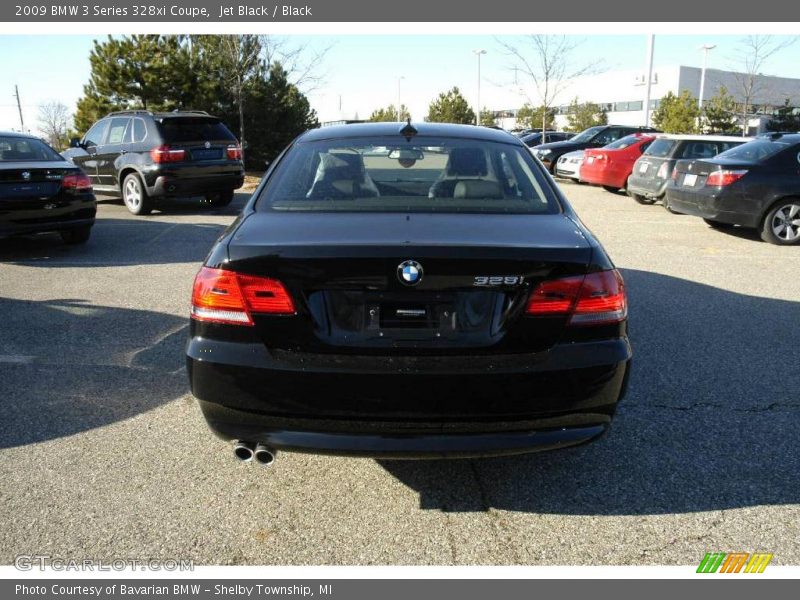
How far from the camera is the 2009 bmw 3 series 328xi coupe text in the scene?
262 centimetres

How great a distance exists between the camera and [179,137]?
12.3m

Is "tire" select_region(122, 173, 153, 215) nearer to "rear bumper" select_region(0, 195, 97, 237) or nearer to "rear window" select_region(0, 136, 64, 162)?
"rear window" select_region(0, 136, 64, 162)

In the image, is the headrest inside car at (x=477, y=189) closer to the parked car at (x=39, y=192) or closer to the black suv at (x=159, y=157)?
the parked car at (x=39, y=192)

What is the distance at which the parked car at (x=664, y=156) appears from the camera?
526 inches

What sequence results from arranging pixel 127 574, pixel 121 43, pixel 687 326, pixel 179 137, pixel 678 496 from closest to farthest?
pixel 127 574 < pixel 678 496 < pixel 687 326 < pixel 179 137 < pixel 121 43

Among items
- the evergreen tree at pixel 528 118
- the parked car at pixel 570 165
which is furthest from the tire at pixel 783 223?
the evergreen tree at pixel 528 118

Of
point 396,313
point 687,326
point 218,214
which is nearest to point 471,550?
point 396,313

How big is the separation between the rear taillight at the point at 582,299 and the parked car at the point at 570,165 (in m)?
16.5

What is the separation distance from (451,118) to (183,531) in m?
51.4

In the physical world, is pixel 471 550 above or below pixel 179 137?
below

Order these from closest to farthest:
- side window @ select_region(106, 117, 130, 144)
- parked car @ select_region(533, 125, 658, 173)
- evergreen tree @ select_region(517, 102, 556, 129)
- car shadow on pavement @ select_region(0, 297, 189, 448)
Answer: car shadow on pavement @ select_region(0, 297, 189, 448) → side window @ select_region(106, 117, 130, 144) → parked car @ select_region(533, 125, 658, 173) → evergreen tree @ select_region(517, 102, 556, 129)

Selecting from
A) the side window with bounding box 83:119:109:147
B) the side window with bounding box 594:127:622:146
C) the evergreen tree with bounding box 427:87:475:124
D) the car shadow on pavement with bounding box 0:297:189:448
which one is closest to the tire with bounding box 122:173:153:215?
the side window with bounding box 83:119:109:147

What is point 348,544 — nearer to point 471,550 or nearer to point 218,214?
point 471,550

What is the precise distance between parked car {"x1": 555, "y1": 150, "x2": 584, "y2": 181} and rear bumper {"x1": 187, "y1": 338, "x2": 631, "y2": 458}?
1678cm
